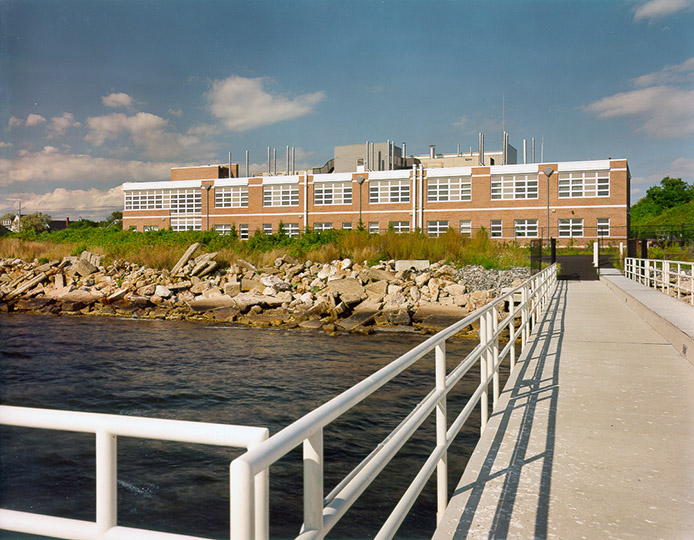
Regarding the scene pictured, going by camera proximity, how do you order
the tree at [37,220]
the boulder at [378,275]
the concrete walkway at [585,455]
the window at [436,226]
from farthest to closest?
the tree at [37,220] < the window at [436,226] < the boulder at [378,275] < the concrete walkway at [585,455]

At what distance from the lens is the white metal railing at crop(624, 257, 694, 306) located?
16814 millimetres

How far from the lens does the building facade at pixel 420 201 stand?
178 feet

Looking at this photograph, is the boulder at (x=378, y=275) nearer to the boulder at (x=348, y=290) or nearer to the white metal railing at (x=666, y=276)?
the boulder at (x=348, y=290)

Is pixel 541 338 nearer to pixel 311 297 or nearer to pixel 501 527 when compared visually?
pixel 501 527

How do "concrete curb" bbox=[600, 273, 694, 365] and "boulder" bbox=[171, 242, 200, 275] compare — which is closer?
"concrete curb" bbox=[600, 273, 694, 365]

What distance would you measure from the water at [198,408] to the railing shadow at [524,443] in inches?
50.8

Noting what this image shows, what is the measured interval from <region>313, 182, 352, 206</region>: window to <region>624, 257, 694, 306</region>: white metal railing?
38.1m

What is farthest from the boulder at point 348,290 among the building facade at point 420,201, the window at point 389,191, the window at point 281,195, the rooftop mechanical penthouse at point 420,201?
the window at point 281,195

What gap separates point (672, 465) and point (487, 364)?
181 cm

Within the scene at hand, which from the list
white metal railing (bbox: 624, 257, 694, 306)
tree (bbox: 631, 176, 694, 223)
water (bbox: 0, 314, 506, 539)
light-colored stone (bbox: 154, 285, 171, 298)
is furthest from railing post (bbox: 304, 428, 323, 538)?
tree (bbox: 631, 176, 694, 223)

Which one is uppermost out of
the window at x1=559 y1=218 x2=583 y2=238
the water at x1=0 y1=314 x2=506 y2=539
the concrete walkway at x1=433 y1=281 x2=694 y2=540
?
the window at x1=559 y1=218 x2=583 y2=238

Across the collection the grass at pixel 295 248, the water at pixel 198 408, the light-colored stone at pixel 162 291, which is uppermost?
the grass at pixel 295 248

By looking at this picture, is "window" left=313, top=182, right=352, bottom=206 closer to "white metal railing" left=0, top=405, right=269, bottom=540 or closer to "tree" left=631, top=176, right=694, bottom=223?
"white metal railing" left=0, top=405, right=269, bottom=540

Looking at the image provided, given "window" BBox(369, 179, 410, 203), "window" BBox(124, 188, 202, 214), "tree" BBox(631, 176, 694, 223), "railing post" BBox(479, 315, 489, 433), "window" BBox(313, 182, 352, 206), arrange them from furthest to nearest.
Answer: "tree" BBox(631, 176, 694, 223) → "window" BBox(124, 188, 202, 214) → "window" BBox(313, 182, 352, 206) → "window" BBox(369, 179, 410, 203) → "railing post" BBox(479, 315, 489, 433)
